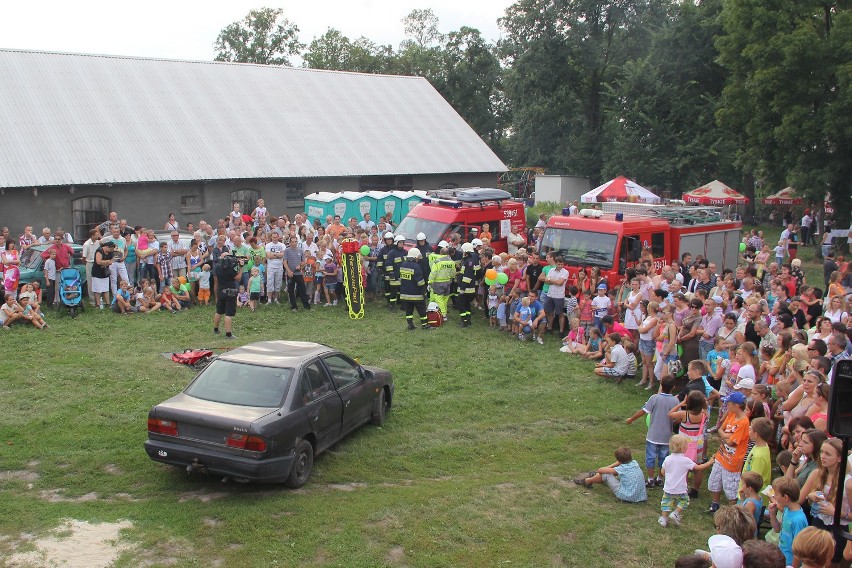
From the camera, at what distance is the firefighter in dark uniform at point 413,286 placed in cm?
1677

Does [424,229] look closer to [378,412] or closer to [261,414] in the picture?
[378,412]

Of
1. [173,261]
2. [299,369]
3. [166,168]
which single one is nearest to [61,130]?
[166,168]

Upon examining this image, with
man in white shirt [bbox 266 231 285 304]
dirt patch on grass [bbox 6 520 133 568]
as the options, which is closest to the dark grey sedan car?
dirt patch on grass [bbox 6 520 133 568]

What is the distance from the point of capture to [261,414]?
8633mm

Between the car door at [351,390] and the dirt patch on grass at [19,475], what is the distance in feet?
11.2

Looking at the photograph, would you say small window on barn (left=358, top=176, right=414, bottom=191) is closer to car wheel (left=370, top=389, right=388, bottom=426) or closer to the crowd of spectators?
the crowd of spectators

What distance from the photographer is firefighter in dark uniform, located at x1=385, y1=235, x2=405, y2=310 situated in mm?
17297

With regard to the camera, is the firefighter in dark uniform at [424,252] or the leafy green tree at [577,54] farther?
the leafy green tree at [577,54]

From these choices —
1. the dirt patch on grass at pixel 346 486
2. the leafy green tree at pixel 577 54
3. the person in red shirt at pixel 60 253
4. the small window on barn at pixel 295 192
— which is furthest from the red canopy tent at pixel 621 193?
the dirt patch on grass at pixel 346 486

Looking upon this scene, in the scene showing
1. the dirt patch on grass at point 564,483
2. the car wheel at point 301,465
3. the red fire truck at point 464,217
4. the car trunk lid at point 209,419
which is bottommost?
the dirt patch on grass at point 564,483

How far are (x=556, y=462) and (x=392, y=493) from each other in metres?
2.31

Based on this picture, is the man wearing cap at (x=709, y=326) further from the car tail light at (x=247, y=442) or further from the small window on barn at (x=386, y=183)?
the small window on barn at (x=386, y=183)

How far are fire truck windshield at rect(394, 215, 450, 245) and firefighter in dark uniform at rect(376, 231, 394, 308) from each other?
3.98ft

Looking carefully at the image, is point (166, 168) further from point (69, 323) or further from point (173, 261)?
point (69, 323)
